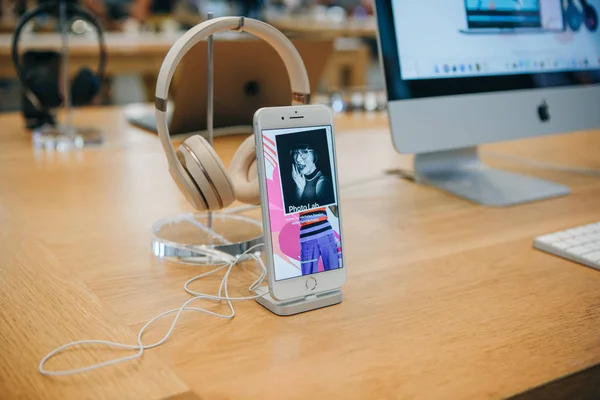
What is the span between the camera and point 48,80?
142 centimetres

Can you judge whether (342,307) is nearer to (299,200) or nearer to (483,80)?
(299,200)

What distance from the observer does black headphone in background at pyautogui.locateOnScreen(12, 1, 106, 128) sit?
1.40m

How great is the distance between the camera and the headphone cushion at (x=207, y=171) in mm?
696

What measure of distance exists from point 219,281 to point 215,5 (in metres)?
5.96

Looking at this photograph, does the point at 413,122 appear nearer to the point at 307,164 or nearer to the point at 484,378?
the point at 307,164

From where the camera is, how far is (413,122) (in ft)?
3.16

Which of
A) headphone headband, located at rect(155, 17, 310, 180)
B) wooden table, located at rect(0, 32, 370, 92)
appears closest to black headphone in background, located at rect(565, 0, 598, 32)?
headphone headband, located at rect(155, 17, 310, 180)

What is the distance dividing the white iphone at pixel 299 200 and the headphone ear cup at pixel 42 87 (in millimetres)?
960

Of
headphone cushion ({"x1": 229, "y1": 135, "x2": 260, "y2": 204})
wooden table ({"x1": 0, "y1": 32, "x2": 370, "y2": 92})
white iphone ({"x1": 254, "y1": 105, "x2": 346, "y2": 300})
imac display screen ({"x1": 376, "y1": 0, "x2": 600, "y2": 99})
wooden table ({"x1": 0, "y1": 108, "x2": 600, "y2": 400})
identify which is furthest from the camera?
wooden table ({"x1": 0, "y1": 32, "x2": 370, "y2": 92})

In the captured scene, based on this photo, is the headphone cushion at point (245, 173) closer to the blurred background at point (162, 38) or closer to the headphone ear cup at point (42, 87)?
the blurred background at point (162, 38)

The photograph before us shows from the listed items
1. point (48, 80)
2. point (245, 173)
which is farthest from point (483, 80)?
point (48, 80)

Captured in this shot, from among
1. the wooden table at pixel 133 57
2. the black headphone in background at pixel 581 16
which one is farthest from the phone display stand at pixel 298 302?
the wooden table at pixel 133 57

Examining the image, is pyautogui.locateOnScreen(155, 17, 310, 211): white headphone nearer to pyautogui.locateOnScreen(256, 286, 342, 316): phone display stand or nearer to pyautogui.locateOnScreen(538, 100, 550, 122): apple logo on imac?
pyautogui.locateOnScreen(256, 286, 342, 316): phone display stand

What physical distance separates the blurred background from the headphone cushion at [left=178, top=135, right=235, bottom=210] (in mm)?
438
